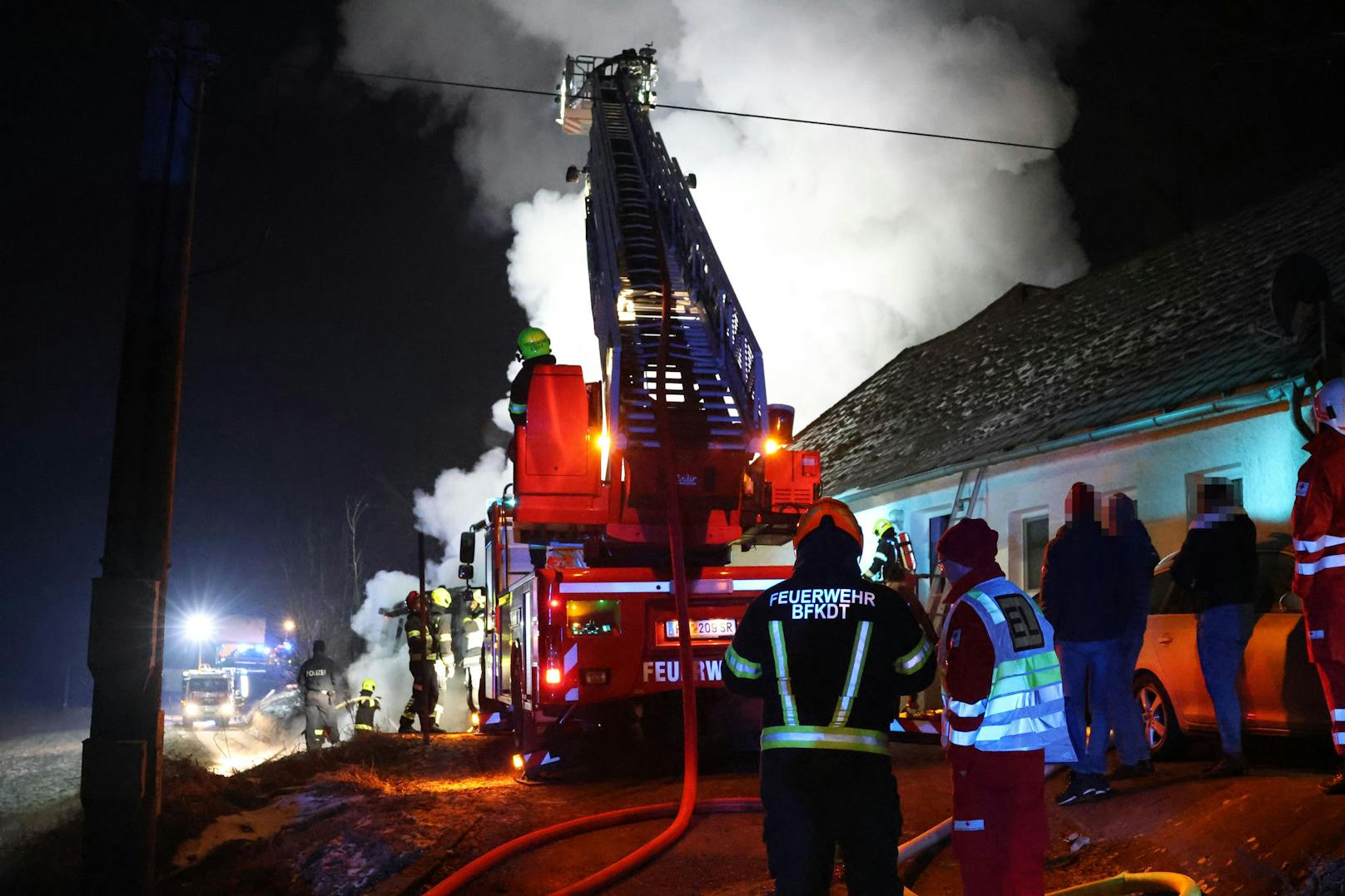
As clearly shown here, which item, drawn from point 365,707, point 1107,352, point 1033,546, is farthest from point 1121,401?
point 365,707

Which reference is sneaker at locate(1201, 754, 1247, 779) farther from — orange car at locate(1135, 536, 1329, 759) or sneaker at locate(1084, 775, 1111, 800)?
sneaker at locate(1084, 775, 1111, 800)

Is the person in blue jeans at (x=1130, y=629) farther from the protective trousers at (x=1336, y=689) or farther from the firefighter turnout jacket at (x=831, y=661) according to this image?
the firefighter turnout jacket at (x=831, y=661)

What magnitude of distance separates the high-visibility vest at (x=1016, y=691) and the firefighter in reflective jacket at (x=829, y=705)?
0.26 m

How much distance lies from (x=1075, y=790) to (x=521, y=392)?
4648mm

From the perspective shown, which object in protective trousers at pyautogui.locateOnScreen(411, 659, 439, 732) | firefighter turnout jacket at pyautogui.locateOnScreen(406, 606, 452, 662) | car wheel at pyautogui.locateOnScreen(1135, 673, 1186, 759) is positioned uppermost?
firefighter turnout jacket at pyautogui.locateOnScreen(406, 606, 452, 662)

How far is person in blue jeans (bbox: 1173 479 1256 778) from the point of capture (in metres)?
6.36

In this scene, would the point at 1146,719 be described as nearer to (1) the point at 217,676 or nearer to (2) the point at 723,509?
(2) the point at 723,509

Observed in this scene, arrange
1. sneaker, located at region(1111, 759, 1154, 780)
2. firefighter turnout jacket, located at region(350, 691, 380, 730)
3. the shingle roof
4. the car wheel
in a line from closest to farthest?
1. sneaker, located at region(1111, 759, 1154, 780)
2. the car wheel
3. the shingle roof
4. firefighter turnout jacket, located at region(350, 691, 380, 730)

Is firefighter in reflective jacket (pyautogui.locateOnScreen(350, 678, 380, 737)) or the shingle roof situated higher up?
the shingle roof

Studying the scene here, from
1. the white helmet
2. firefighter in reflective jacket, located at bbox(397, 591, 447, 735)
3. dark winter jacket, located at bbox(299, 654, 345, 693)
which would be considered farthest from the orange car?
dark winter jacket, located at bbox(299, 654, 345, 693)

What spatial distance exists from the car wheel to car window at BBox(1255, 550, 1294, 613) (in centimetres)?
91

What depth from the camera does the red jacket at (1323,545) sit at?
493 centimetres

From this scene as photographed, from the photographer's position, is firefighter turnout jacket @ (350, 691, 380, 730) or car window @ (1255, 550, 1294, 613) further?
firefighter turnout jacket @ (350, 691, 380, 730)

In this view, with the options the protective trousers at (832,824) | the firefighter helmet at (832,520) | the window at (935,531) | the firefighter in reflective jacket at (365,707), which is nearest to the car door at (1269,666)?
the firefighter helmet at (832,520)
